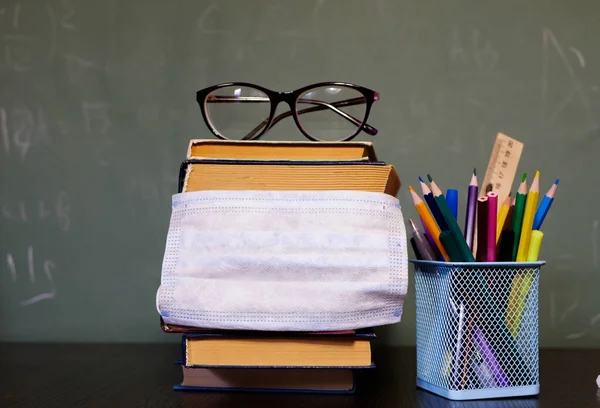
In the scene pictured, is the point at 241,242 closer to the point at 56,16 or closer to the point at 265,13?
the point at 265,13

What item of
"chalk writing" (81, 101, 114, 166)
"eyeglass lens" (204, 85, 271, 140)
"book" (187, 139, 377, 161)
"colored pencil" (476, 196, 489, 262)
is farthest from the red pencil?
"chalk writing" (81, 101, 114, 166)

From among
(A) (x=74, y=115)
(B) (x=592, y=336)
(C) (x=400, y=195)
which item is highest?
(A) (x=74, y=115)

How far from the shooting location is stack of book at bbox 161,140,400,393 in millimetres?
462

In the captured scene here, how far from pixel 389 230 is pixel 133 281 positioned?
0.48 m

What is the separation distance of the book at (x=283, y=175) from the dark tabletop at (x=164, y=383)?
0.58 ft

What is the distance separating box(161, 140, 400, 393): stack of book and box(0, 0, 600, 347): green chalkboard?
0.33 metres

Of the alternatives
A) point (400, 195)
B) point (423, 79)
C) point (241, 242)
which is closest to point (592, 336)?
point (400, 195)

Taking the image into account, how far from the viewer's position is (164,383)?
0.54 m

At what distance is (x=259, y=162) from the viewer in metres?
0.48

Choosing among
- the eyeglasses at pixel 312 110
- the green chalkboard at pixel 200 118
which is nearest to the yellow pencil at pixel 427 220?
the eyeglasses at pixel 312 110

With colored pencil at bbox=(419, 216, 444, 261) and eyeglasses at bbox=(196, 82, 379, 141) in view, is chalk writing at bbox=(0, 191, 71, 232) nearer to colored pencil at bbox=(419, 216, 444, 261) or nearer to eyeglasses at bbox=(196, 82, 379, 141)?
eyeglasses at bbox=(196, 82, 379, 141)

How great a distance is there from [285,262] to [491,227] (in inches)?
7.6

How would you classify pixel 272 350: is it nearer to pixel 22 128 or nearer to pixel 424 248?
pixel 424 248

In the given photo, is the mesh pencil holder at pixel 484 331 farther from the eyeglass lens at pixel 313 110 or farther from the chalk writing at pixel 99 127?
the chalk writing at pixel 99 127
